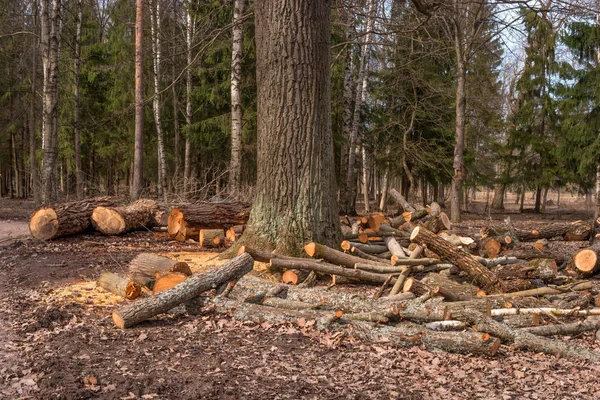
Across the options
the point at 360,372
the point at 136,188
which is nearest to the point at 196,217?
the point at 136,188

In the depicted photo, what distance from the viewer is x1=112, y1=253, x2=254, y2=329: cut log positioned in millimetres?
5035

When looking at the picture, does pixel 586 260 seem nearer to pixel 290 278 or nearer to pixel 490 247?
pixel 490 247

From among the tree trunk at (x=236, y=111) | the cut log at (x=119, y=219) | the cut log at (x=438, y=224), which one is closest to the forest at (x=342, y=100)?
the tree trunk at (x=236, y=111)

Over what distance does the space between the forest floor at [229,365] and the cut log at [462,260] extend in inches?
50.5

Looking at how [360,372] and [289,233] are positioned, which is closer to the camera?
[360,372]

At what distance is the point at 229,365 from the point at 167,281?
2215mm

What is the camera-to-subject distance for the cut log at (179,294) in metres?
5.04

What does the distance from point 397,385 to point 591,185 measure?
81.5ft

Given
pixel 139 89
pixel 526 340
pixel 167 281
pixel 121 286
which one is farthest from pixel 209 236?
pixel 139 89

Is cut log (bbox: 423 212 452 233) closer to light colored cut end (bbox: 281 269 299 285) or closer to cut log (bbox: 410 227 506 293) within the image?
cut log (bbox: 410 227 506 293)

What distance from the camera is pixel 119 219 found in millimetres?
10938

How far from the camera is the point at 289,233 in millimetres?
7301

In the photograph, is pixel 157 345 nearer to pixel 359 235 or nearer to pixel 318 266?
pixel 318 266

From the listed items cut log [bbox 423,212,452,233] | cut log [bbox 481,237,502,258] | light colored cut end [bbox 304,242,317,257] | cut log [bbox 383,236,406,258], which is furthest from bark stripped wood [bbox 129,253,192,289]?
cut log [bbox 481,237,502,258]
